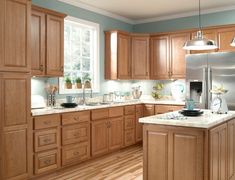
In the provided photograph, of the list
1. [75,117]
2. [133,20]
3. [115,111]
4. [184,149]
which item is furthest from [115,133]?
[133,20]

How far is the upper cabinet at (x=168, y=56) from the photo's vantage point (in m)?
6.05

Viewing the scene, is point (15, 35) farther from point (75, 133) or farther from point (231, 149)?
point (231, 149)

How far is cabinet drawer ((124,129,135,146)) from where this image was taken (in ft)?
18.5

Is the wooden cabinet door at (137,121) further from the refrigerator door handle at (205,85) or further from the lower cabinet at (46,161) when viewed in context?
the lower cabinet at (46,161)

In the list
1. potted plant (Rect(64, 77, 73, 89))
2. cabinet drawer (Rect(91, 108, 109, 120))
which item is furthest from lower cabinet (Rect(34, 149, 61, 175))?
potted plant (Rect(64, 77, 73, 89))

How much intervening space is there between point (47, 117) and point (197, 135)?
213cm

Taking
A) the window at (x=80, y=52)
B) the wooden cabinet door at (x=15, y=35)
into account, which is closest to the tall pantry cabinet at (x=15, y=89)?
the wooden cabinet door at (x=15, y=35)

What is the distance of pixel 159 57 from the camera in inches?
251

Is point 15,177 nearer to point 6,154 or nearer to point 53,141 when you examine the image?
point 6,154

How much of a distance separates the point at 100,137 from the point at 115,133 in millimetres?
471

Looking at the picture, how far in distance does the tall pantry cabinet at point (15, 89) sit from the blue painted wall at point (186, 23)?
378 cm

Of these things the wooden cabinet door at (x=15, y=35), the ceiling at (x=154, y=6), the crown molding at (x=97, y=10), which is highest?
the ceiling at (x=154, y=6)

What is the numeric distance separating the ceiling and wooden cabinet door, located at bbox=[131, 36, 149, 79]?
60 centimetres

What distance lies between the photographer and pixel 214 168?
2951 mm
